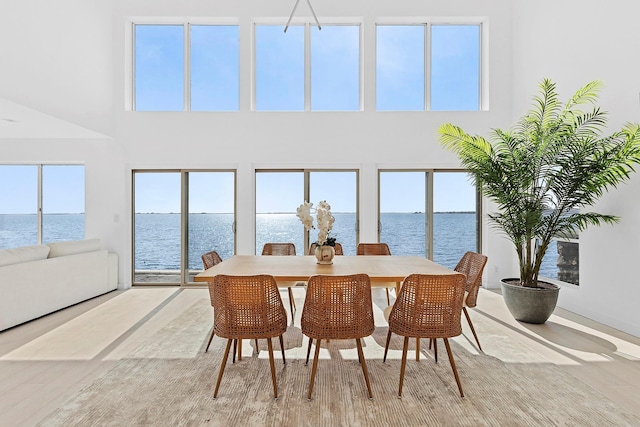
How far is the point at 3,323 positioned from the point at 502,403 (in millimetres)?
4710

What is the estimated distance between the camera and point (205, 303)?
4.75m

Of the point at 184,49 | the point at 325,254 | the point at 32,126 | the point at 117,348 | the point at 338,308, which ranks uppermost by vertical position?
the point at 184,49

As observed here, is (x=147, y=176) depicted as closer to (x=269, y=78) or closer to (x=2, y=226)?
(x=269, y=78)

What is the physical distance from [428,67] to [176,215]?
498 centimetres

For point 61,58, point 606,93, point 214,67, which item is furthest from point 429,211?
point 61,58

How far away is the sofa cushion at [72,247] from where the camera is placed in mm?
A: 4391

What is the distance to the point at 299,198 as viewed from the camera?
19.1 feet

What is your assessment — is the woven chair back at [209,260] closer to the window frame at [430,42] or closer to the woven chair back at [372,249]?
the woven chair back at [372,249]

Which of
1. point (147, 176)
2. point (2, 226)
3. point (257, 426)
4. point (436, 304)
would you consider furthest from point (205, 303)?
point (2, 226)

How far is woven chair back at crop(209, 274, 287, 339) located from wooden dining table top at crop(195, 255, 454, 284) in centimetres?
32

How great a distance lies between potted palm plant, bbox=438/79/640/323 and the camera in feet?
11.8

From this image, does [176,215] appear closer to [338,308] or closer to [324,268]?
[324,268]

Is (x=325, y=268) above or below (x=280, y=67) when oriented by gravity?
below

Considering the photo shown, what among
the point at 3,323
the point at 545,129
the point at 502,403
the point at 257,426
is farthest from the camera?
the point at 545,129
